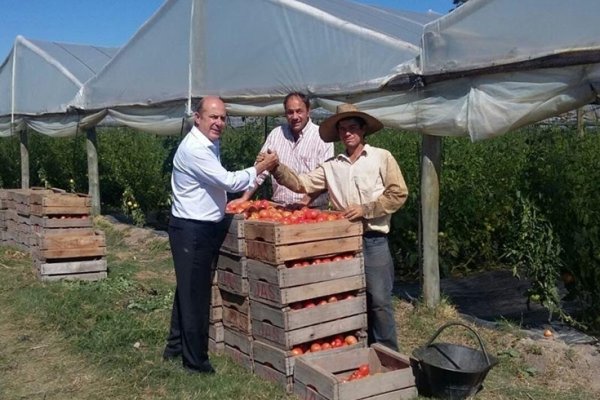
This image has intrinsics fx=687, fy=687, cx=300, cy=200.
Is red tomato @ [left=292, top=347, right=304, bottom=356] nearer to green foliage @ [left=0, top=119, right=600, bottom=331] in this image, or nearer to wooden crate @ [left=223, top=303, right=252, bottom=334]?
wooden crate @ [left=223, top=303, right=252, bottom=334]

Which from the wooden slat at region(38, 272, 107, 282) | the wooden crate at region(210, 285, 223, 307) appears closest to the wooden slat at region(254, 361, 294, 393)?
the wooden crate at region(210, 285, 223, 307)

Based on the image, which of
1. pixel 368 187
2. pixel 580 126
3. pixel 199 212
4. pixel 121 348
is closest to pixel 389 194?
pixel 368 187

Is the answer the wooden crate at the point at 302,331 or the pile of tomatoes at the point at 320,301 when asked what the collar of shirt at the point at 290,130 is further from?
the wooden crate at the point at 302,331

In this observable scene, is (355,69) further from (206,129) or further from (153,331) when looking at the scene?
(153,331)

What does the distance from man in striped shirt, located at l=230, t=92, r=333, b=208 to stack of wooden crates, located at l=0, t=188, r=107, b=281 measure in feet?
11.9

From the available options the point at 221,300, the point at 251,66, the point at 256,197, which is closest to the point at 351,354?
the point at 221,300

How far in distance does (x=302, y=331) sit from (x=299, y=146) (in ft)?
5.37

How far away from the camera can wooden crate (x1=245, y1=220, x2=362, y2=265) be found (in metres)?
4.64

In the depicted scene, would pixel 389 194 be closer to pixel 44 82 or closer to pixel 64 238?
pixel 64 238

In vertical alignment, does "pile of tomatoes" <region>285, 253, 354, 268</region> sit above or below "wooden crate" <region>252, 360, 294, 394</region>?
above

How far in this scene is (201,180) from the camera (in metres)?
4.80

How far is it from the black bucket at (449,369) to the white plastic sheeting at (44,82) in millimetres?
8816

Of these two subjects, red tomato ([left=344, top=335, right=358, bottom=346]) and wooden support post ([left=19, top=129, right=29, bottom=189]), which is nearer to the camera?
red tomato ([left=344, top=335, right=358, bottom=346])

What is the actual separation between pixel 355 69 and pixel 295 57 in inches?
41.3
